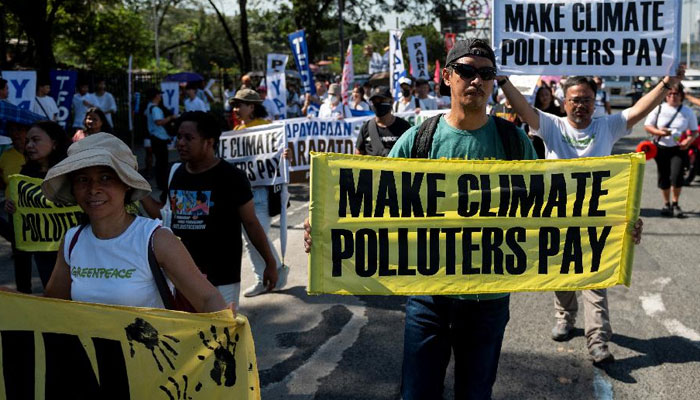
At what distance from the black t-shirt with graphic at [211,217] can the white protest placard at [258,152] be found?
2570 millimetres

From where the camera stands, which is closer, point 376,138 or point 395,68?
point 376,138

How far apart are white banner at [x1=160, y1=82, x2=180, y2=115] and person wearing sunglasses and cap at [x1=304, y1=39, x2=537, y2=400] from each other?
15.4 meters

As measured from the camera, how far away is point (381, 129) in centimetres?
718

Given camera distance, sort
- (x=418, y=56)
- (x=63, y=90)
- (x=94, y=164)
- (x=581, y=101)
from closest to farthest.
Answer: (x=94, y=164) < (x=581, y=101) < (x=63, y=90) < (x=418, y=56)

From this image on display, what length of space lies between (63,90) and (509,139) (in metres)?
10.9

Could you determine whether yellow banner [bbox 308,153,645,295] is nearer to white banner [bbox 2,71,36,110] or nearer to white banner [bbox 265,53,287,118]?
white banner [bbox 2,71,36,110]

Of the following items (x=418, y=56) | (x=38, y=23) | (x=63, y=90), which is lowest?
(x=63, y=90)

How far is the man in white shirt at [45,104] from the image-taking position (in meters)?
12.1

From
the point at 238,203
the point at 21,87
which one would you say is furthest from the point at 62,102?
the point at 238,203

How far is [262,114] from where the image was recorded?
7.78 meters

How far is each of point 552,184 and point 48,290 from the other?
2.15 meters

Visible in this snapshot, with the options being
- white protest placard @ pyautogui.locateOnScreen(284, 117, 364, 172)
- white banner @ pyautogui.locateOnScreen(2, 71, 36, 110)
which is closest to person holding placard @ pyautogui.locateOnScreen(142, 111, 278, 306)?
white protest placard @ pyautogui.locateOnScreen(284, 117, 364, 172)

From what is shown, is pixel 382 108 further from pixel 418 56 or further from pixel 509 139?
pixel 418 56

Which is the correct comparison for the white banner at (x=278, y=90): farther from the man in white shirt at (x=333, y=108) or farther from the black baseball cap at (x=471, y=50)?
the black baseball cap at (x=471, y=50)
